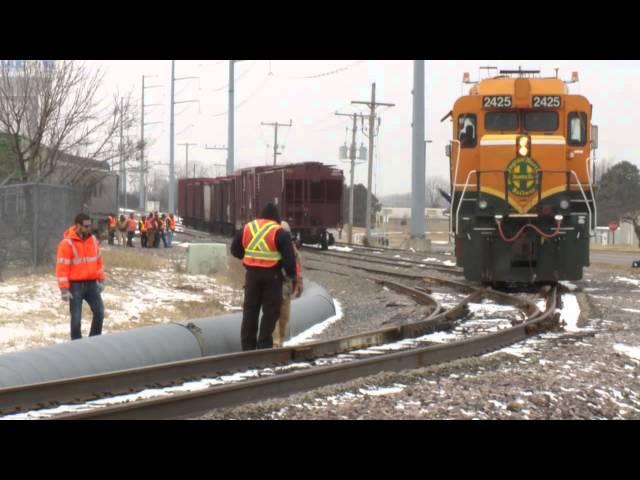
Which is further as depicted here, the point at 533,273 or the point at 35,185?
the point at 35,185

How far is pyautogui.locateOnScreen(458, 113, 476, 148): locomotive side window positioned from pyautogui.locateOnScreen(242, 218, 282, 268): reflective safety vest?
882cm

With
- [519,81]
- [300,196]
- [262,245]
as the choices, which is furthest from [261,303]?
[300,196]

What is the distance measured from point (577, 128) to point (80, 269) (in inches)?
413

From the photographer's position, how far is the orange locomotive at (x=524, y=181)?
1731 cm


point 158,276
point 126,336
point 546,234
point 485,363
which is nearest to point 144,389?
point 126,336

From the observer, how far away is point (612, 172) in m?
82.8

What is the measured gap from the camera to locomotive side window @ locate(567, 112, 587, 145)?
57.7 feet

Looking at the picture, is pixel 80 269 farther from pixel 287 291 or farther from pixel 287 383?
pixel 287 383

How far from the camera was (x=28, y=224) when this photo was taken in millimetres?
20047

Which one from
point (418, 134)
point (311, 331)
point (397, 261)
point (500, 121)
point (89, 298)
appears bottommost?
point (311, 331)

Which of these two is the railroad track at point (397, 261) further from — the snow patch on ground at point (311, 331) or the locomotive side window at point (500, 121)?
the snow patch on ground at point (311, 331)

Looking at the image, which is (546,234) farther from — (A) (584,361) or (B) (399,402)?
(B) (399,402)

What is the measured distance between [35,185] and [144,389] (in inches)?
458

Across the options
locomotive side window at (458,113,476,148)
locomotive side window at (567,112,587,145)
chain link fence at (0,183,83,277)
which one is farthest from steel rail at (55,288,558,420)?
chain link fence at (0,183,83,277)
